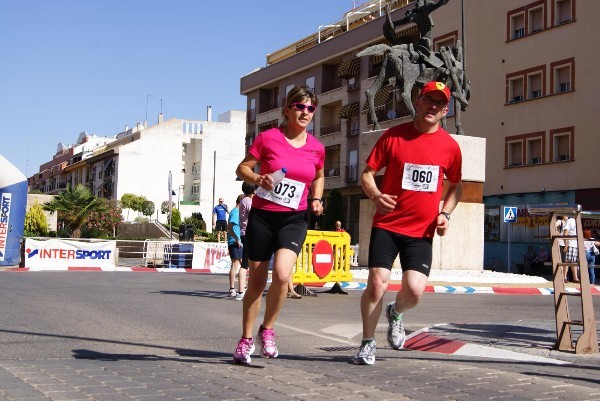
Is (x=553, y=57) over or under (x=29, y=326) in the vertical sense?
over

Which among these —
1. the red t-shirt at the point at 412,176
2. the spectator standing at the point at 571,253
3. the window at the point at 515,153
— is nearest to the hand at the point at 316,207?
the red t-shirt at the point at 412,176

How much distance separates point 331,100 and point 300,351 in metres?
54.3

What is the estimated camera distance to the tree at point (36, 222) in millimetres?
55188

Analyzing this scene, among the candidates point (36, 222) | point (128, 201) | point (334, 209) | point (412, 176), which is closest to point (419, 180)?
point (412, 176)

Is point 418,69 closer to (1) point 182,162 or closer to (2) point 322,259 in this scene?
(2) point 322,259

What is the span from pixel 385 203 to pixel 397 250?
1.27ft

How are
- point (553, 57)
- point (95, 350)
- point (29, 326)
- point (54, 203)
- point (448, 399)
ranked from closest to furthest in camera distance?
point (448, 399)
point (95, 350)
point (29, 326)
point (553, 57)
point (54, 203)

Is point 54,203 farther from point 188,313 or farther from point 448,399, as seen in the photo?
point 448,399

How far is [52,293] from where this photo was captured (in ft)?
49.6

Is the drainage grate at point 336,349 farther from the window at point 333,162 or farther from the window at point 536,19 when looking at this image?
the window at point 333,162

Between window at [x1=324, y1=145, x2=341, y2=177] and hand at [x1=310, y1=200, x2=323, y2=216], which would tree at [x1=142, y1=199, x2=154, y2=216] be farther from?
hand at [x1=310, y1=200, x2=323, y2=216]

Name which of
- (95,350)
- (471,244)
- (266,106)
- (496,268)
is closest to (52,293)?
(95,350)

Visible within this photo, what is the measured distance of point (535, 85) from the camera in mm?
42438

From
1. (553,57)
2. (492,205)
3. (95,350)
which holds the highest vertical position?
(553,57)
